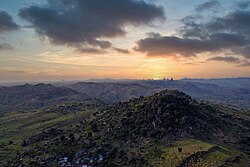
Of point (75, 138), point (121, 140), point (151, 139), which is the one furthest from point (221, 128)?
point (75, 138)

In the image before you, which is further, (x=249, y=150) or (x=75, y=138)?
(x=75, y=138)

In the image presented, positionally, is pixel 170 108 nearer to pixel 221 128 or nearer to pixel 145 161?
pixel 221 128

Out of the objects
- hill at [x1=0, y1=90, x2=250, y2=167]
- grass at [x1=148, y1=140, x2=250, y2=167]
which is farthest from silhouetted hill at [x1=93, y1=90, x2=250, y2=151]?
grass at [x1=148, y1=140, x2=250, y2=167]

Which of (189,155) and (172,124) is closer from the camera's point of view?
(189,155)

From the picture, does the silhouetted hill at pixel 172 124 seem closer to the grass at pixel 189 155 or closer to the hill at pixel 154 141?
the hill at pixel 154 141

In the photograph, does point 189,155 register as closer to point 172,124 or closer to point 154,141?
point 154,141

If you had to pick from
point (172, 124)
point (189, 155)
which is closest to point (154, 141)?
point (172, 124)

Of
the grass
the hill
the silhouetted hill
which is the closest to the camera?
the grass

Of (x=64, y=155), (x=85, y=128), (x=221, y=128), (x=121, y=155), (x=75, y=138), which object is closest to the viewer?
(x=121, y=155)

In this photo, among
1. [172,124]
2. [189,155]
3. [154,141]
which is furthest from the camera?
[172,124]

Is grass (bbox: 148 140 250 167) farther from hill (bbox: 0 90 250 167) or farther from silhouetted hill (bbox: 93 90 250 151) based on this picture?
silhouetted hill (bbox: 93 90 250 151)

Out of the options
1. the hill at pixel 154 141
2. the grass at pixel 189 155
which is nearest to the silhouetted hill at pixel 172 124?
the hill at pixel 154 141
